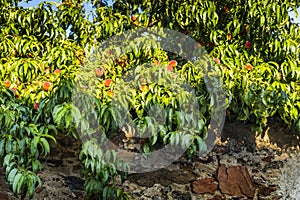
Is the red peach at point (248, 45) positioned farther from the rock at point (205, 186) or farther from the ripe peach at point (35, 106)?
the ripe peach at point (35, 106)

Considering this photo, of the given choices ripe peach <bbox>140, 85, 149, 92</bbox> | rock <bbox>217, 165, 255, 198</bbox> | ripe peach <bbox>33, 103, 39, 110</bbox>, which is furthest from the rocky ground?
ripe peach <bbox>140, 85, 149, 92</bbox>

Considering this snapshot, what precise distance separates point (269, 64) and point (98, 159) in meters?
1.45

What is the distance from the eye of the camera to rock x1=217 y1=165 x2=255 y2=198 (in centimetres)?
318

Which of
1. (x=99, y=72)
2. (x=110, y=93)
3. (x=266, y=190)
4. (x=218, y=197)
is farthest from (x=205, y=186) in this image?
(x=99, y=72)

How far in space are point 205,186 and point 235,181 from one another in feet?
0.76

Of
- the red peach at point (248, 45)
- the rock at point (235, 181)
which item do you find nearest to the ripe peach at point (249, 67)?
the red peach at point (248, 45)

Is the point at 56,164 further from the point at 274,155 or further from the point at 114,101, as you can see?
the point at 274,155

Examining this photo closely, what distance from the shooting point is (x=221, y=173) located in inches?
125

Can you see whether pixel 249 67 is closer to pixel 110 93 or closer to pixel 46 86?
pixel 110 93

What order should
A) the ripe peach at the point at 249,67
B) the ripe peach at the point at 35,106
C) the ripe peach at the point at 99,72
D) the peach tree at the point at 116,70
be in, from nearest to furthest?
the peach tree at the point at 116,70 → the ripe peach at the point at 35,106 → the ripe peach at the point at 99,72 → the ripe peach at the point at 249,67

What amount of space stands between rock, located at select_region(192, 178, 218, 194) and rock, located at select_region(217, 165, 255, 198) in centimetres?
5

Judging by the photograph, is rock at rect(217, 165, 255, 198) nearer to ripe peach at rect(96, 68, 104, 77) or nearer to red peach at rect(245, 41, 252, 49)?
red peach at rect(245, 41, 252, 49)

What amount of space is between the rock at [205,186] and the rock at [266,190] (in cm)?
35

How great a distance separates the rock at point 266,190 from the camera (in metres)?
3.22
